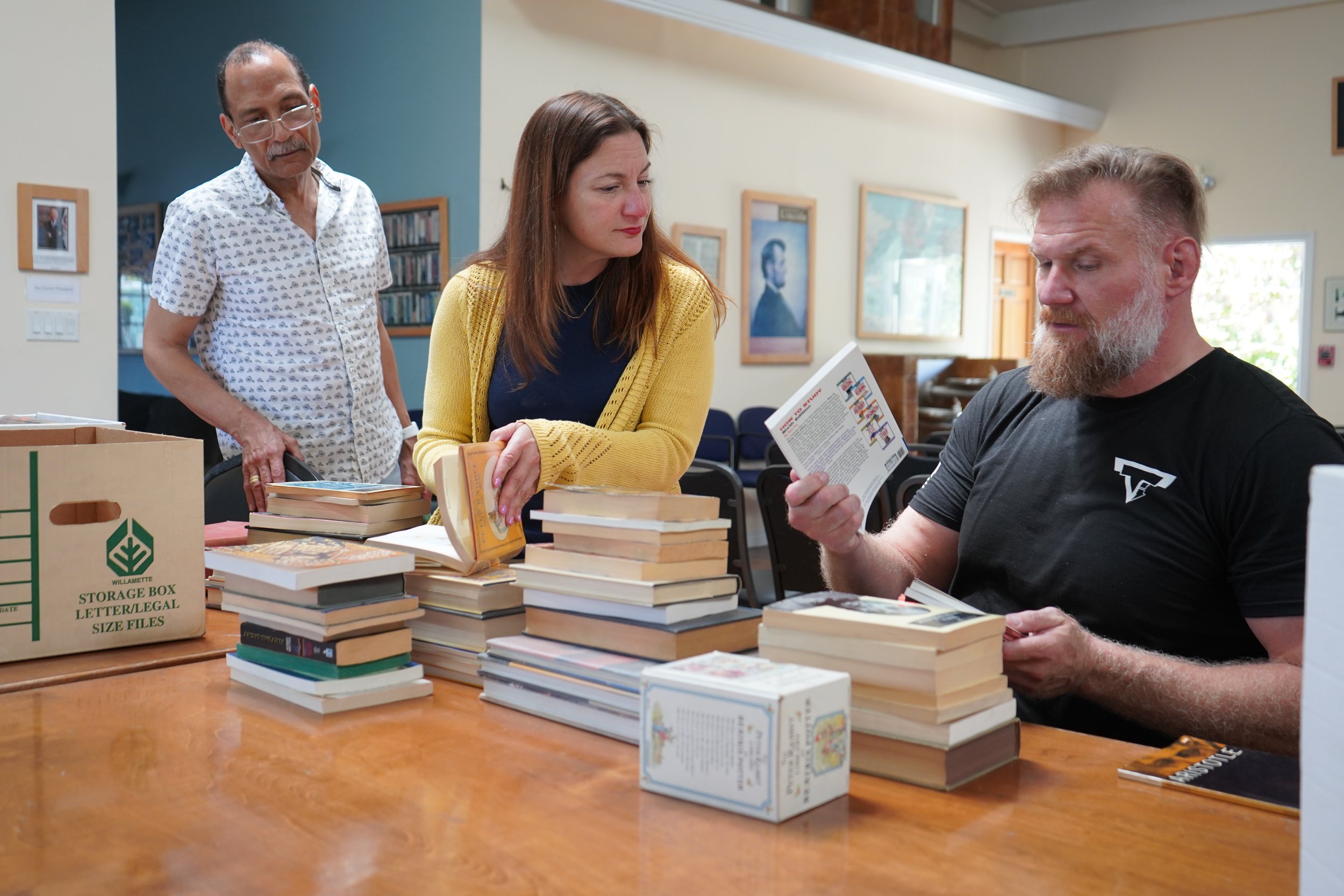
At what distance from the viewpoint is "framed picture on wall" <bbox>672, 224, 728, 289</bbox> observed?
7250mm

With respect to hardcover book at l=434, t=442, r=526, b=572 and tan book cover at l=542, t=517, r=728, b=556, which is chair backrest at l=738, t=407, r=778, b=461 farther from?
tan book cover at l=542, t=517, r=728, b=556

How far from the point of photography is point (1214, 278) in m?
10.3

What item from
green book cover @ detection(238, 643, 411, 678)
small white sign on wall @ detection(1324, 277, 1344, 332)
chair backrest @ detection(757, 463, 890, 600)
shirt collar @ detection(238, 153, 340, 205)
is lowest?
chair backrest @ detection(757, 463, 890, 600)

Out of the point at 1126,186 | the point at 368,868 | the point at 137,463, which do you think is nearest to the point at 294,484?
A: the point at 137,463

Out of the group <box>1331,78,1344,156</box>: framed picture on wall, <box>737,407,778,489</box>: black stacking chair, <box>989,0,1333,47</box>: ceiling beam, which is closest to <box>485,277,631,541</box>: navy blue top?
<box>737,407,778,489</box>: black stacking chair

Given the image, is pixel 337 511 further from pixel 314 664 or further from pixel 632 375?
pixel 632 375

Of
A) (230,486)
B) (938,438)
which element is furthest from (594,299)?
(938,438)

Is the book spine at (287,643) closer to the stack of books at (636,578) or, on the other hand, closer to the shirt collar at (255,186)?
the stack of books at (636,578)

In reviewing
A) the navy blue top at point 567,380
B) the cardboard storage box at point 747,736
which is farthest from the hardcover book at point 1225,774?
the navy blue top at point 567,380

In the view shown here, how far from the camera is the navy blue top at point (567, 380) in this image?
2.01 metres

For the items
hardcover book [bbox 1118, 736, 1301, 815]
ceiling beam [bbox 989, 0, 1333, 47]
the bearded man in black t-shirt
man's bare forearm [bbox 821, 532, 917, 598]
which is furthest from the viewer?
ceiling beam [bbox 989, 0, 1333, 47]

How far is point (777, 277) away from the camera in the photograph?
7.99 meters

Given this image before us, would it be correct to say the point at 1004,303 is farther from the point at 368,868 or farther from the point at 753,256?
the point at 368,868

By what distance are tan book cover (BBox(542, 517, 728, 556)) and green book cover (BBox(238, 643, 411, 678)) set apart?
251mm
